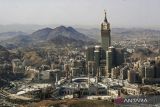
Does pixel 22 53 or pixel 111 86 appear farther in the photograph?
pixel 22 53

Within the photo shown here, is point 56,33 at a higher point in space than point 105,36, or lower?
lower

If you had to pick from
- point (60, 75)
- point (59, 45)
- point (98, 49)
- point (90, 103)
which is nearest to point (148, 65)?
point (98, 49)

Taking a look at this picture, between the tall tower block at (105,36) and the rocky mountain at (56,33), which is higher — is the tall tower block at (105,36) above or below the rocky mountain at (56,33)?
above

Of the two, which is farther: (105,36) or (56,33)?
(56,33)

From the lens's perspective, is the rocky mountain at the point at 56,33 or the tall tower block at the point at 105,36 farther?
the rocky mountain at the point at 56,33

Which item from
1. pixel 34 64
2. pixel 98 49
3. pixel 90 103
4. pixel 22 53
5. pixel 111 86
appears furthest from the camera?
pixel 22 53

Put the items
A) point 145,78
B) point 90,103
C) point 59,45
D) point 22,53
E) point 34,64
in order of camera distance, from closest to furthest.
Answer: point 90,103 → point 145,78 → point 34,64 → point 22,53 → point 59,45

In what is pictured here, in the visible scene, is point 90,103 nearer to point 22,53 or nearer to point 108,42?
point 108,42

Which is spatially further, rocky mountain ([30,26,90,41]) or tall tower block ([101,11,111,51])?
rocky mountain ([30,26,90,41])

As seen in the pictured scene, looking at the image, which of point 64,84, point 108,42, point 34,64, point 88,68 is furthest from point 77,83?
point 34,64

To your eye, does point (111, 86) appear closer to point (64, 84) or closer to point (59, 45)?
point (64, 84)

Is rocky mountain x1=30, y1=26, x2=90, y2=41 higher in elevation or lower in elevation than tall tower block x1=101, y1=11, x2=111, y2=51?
lower
